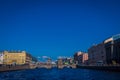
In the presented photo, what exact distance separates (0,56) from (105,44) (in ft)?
242

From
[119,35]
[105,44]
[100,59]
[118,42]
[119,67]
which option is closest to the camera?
[119,67]

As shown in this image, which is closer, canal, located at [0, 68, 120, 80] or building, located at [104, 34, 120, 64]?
canal, located at [0, 68, 120, 80]

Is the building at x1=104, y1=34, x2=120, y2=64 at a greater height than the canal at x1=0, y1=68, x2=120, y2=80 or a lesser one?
greater

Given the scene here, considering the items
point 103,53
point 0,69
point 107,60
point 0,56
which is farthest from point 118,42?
point 0,56

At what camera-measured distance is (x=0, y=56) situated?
18525cm

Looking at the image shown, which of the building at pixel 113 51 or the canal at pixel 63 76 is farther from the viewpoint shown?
the building at pixel 113 51

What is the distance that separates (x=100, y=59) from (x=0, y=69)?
83907 millimetres

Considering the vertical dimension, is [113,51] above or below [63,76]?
above

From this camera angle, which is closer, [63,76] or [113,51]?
[63,76]

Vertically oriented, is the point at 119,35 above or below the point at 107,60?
above

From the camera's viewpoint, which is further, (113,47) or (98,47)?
(98,47)

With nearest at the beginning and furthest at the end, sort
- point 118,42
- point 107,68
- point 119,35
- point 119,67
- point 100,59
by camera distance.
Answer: point 119,67
point 107,68
point 118,42
point 119,35
point 100,59

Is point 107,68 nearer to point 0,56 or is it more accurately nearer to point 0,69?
point 0,69

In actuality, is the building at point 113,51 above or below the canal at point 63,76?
above
